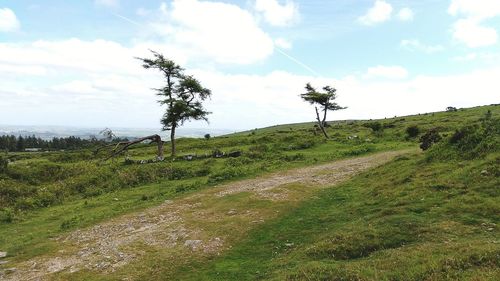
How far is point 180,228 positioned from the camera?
16.8 metres

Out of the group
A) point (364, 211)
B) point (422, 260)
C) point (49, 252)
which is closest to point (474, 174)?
point (364, 211)

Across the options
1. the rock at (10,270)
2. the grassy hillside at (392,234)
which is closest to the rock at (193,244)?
the grassy hillside at (392,234)

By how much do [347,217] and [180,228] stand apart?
278 inches

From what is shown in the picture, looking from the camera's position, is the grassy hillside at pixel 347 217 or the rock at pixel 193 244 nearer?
the grassy hillside at pixel 347 217

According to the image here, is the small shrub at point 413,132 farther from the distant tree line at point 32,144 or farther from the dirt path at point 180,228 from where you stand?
the distant tree line at point 32,144

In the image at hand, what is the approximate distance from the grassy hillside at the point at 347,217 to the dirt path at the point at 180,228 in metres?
0.97

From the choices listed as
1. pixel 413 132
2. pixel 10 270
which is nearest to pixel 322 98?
pixel 413 132

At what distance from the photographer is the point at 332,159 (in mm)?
34062

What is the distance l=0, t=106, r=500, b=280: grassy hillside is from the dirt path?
966mm

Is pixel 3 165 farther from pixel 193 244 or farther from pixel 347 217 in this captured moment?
pixel 347 217

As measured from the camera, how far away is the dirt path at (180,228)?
1368 centimetres

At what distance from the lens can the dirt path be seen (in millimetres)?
13680

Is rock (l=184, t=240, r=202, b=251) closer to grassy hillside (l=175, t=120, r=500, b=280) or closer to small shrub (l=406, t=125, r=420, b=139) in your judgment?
grassy hillside (l=175, t=120, r=500, b=280)

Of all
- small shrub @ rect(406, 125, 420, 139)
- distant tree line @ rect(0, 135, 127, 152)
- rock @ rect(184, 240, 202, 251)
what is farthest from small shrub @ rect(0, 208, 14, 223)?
distant tree line @ rect(0, 135, 127, 152)
